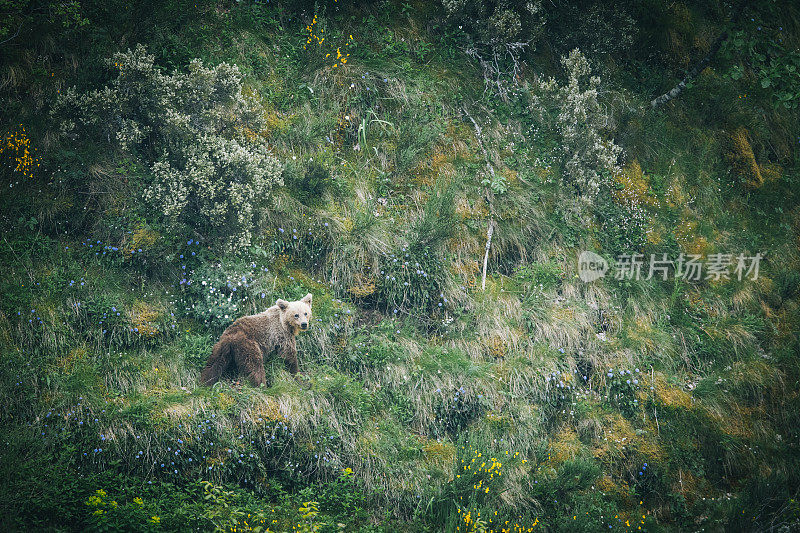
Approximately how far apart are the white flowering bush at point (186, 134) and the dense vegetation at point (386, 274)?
0.04 metres

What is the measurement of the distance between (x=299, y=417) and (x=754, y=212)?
374 inches

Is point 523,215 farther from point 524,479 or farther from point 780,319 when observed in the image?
point 780,319

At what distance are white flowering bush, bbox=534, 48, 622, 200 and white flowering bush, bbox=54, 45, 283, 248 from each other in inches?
193

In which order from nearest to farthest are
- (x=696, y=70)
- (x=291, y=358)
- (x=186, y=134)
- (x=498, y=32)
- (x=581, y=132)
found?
1. (x=291, y=358)
2. (x=186, y=134)
3. (x=581, y=132)
4. (x=498, y=32)
5. (x=696, y=70)

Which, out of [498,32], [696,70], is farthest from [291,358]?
[696,70]

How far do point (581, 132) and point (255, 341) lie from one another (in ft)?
20.7

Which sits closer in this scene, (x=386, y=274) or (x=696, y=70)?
(x=386, y=274)

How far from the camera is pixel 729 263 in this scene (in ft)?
34.5

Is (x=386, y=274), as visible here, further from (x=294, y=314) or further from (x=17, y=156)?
(x=17, y=156)

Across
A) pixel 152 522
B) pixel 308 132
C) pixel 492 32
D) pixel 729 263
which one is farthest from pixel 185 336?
pixel 729 263

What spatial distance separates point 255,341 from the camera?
22.5 feet

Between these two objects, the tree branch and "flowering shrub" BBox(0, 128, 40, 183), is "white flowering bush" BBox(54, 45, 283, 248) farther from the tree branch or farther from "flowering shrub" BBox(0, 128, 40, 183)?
the tree branch

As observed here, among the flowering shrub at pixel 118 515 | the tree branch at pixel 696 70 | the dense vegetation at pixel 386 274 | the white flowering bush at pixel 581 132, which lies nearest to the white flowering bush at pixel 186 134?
the dense vegetation at pixel 386 274

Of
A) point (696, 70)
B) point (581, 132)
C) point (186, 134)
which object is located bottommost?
point (186, 134)
